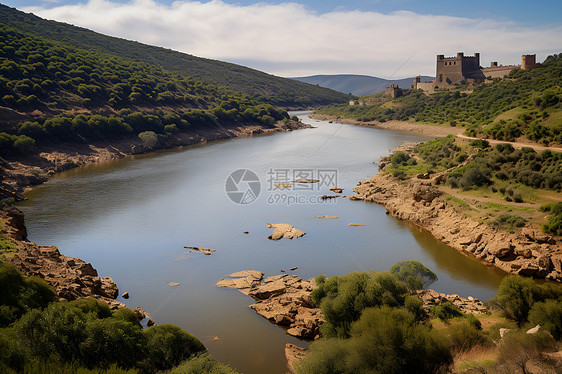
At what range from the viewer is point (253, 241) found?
20.0 metres

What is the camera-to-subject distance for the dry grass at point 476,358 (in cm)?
855

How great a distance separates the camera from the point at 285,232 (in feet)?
68.2

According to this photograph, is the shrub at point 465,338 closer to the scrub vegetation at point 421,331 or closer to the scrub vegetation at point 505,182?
the scrub vegetation at point 421,331

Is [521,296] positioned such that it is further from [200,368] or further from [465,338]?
[200,368]

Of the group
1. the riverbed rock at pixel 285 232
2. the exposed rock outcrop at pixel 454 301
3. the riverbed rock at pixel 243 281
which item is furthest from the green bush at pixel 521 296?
the riverbed rock at pixel 285 232

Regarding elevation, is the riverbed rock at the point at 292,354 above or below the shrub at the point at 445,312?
below

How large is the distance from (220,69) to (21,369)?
10171cm

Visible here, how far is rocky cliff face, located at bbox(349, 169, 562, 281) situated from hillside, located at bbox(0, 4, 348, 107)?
64716 mm

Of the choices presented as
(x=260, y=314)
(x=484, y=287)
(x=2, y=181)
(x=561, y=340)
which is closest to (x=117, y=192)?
(x=2, y=181)

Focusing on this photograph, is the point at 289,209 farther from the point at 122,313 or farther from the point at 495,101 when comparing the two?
the point at 495,101

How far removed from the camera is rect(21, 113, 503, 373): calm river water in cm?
1366

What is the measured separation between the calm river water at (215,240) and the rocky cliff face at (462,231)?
0.68 meters

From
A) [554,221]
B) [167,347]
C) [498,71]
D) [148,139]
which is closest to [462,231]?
[554,221]

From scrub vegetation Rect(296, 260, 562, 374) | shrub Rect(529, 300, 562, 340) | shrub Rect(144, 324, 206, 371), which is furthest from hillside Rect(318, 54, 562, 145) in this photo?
shrub Rect(144, 324, 206, 371)
